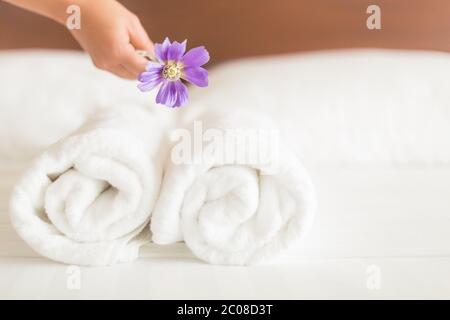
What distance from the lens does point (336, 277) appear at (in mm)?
824

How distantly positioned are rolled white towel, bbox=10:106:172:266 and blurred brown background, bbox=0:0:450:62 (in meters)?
1.00

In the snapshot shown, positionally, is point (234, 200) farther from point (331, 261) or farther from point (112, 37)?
point (112, 37)

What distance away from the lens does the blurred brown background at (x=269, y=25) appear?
180 centimetres

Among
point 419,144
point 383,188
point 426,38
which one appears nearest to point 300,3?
point 426,38

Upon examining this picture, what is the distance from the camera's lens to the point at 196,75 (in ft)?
2.35

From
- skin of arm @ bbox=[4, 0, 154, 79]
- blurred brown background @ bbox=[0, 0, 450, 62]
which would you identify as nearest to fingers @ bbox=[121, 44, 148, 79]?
skin of arm @ bbox=[4, 0, 154, 79]

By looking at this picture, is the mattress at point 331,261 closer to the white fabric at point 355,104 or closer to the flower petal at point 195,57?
the white fabric at point 355,104

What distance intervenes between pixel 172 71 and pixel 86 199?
0.87 ft

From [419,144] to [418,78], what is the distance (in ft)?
0.63

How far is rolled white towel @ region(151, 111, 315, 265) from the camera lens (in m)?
0.86

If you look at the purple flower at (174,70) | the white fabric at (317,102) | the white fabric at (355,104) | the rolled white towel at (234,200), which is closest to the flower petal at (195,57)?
the purple flower at (174,70)

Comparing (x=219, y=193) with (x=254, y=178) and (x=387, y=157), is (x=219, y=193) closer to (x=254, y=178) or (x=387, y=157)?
(x=254, y=178)

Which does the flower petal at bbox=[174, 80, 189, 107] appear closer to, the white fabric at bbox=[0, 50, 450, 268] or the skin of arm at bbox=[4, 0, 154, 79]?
the skin of arm at bbox=[4, 0, 154, 79]

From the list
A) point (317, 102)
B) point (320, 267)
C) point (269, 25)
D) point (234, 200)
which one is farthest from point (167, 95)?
point (269, 25)
